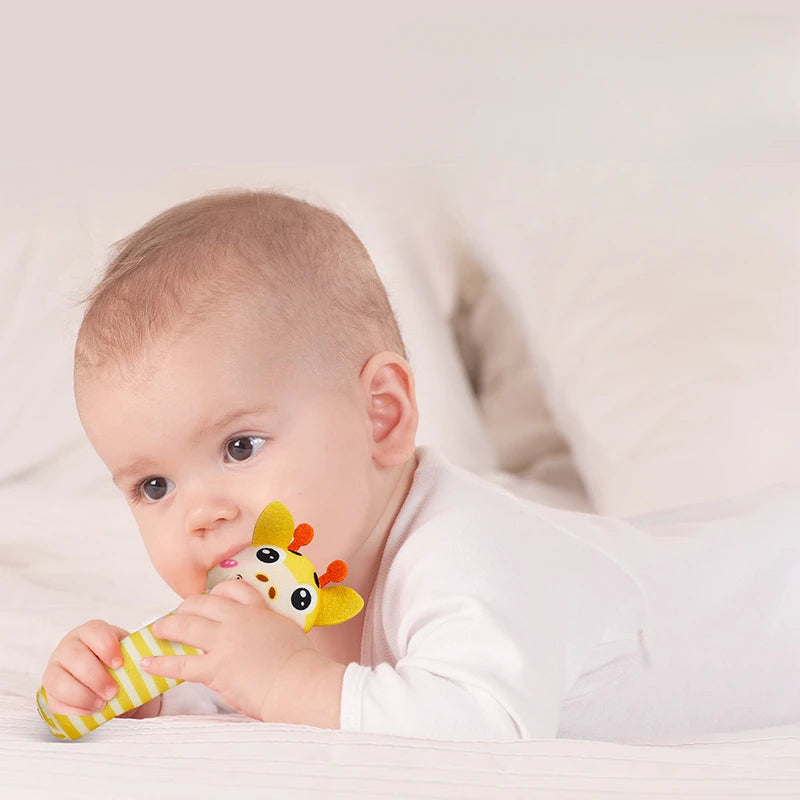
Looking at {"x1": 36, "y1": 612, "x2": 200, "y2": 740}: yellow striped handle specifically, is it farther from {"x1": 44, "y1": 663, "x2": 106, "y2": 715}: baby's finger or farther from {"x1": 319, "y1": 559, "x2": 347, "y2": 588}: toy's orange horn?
{"x1": 319, "y1": 559, "x2": 347, "y2": 588}: toy's orange horn

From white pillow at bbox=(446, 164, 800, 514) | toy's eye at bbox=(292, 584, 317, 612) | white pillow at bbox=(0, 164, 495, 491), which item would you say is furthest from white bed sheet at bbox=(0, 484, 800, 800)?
white pillow at bbox=(0, 164, 495, 491)

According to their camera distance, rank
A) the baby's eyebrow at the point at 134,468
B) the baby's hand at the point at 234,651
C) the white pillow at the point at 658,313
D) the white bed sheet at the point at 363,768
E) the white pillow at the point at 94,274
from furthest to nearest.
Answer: the white pillow at the point at 94,274, the white pillow at the point at 658,313, the baby's eyebrow at the point at 134,468, the baby's hand at the point at 234,651, the white bed sheet at the point at 363,768

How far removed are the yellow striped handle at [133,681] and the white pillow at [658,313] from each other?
33.2 inches

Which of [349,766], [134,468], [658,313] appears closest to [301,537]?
[134,468]

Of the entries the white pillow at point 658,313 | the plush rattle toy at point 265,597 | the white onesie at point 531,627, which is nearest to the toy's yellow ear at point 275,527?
the plush rattle toy at point 265,597

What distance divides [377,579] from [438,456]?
5.2 inches

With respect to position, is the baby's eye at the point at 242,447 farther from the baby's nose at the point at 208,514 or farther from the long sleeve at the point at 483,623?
the long sleeve at the point at 483,623

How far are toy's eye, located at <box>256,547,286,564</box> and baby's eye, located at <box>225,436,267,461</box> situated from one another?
9 cm

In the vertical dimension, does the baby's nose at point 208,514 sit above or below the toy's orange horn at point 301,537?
above

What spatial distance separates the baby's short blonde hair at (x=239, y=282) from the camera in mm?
862

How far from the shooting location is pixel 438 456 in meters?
0.99

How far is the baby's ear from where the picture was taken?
0.92m

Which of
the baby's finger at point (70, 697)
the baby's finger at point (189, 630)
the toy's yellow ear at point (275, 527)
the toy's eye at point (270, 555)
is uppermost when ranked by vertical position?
the toy's yellow ear at point (275, 527)

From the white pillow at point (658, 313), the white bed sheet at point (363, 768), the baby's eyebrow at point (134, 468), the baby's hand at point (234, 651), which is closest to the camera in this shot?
the white bed sheet at point (363, 768)
